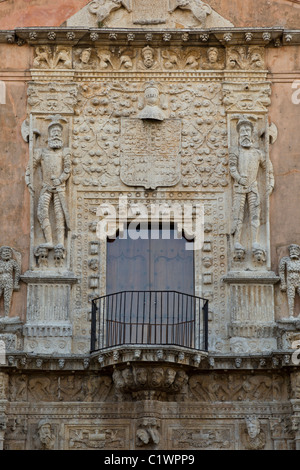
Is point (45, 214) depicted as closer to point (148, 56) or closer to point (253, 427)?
point (148, 56)

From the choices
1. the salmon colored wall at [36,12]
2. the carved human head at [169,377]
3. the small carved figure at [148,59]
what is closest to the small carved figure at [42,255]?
the carved human head at [169,377]

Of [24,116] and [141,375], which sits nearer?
[141,375]

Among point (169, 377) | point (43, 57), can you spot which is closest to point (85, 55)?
point (43, 57)

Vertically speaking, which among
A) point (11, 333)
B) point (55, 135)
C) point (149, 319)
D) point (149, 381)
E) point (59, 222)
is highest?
point (55, 135)

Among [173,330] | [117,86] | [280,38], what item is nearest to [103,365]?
[173,330]

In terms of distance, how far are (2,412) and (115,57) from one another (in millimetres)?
5673

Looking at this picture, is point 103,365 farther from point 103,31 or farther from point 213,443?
point 103,31

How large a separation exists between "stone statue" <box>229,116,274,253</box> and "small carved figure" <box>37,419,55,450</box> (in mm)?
3705

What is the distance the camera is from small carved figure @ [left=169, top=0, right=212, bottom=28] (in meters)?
17.7

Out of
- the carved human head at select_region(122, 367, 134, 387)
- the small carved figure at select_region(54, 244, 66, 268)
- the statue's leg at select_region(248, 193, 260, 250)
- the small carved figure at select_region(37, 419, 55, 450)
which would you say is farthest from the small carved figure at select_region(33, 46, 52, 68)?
the small carved figure at select_region(37, 419, 55, 450)

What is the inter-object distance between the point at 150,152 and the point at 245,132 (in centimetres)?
144

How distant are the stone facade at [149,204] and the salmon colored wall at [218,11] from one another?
0.10 feet

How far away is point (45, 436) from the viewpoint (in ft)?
52.0

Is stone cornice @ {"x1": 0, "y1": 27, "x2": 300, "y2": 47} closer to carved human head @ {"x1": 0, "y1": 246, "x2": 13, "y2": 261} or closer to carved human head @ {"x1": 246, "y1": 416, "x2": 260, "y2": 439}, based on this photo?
carved human head @ {"x1": 0, "y1": 246, "x2": 13, "y2": 261}
